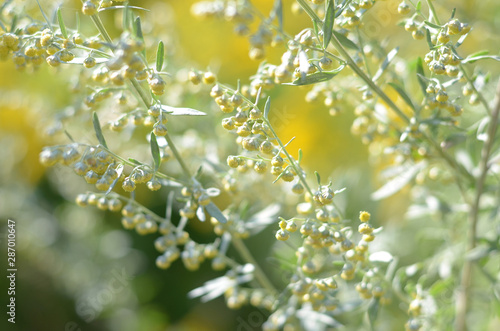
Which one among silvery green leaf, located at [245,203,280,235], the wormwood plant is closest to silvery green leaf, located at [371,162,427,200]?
the wormwood plant

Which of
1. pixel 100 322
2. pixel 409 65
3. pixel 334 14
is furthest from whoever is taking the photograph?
pixel 100 322

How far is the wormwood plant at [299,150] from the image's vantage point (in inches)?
28.2

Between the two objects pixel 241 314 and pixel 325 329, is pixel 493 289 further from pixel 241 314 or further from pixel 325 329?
pixel 241 314

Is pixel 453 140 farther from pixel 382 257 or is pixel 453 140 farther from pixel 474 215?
pixel 382 257

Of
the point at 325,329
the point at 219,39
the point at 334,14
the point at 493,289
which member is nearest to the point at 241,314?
the point at 325,329

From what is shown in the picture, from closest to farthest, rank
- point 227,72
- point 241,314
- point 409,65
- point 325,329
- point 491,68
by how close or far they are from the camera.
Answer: point 409,65
point 325,329
point 491,68
point 241,314
point 227,72

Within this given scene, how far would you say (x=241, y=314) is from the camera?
1529 millimetres

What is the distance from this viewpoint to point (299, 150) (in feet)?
2.46

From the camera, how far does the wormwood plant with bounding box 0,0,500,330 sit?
717 mm

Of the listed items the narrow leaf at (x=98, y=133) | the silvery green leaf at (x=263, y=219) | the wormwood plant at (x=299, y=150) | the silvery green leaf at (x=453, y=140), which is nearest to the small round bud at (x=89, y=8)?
the wormwood plant at (x=299, y=150)

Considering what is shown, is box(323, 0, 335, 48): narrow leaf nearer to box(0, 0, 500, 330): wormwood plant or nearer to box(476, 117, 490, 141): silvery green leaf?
box(0, 0, 500, 330): wormwood plant

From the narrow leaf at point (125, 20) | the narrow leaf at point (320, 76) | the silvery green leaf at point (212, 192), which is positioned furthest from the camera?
the silvery green leaf at point (212, 192)

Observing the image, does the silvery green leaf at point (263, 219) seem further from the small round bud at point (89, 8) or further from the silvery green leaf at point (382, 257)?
the small round bud at point (89, 8)

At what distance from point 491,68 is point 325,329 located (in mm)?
762
